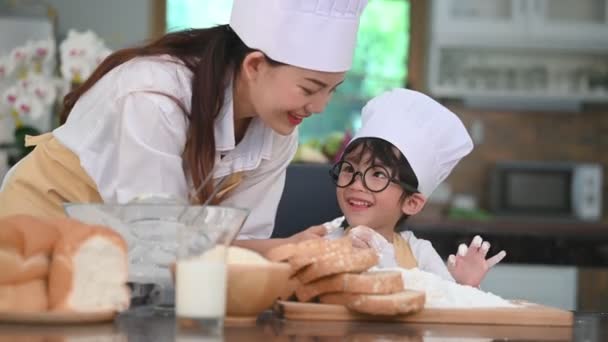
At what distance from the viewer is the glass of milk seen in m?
1.30

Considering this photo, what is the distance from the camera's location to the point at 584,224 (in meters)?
5.73

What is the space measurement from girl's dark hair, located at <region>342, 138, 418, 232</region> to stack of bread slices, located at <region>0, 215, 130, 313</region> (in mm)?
1101

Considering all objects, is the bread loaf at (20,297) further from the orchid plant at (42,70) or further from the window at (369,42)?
the window at (369,42)

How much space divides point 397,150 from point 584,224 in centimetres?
350

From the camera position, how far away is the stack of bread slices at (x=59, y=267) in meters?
1.41

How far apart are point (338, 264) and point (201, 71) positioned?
2.29 feet

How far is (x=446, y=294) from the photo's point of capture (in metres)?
1.68

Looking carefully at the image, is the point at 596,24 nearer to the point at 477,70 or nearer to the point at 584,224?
the point at 477,70

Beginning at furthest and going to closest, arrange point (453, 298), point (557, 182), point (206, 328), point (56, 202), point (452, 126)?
point (557, 182), point (452, 126), point (56, 202), point (453, 298), point (206, 328)

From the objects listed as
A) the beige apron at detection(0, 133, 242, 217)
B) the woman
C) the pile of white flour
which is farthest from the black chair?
the pile of white flour

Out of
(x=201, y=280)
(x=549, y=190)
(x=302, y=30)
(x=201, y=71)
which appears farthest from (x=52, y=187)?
(x=549, y=190)

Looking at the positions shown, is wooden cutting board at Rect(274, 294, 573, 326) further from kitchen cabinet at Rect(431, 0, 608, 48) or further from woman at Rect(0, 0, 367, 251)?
kitchen cabinet at Rect(431, 0, 608, 48)

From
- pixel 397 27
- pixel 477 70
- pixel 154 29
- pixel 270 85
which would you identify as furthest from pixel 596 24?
pixel 270 85

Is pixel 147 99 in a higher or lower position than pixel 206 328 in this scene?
higher
